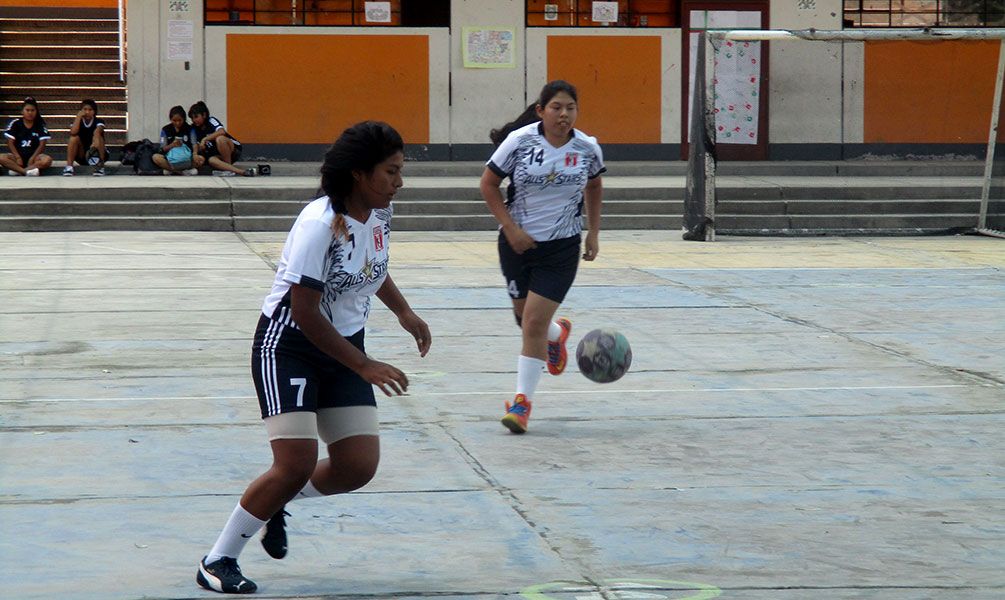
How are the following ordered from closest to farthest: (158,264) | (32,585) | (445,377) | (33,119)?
(32,585), (445,377), (158,264), (33,119)

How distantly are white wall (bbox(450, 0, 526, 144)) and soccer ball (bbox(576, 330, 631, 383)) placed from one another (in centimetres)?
1490

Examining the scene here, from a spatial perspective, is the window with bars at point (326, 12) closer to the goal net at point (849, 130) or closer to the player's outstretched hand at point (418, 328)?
the goal net at point (849, 130)

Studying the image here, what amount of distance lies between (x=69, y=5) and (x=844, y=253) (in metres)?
15.2

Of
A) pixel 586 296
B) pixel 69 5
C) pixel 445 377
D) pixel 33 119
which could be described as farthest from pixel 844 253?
pixel 69 5

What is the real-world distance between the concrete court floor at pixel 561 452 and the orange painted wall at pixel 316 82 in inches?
361

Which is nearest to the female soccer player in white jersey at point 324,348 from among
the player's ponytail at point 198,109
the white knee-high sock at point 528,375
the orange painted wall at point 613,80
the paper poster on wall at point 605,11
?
the white knee-high sock at point 528,375

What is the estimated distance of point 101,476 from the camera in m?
6.43

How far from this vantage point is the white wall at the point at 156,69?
21641 mm

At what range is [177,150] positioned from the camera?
67.1ft

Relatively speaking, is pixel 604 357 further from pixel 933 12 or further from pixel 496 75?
pixel 933 12

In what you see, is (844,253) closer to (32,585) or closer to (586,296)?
(586,296)

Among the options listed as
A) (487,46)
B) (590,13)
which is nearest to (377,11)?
(487,46)

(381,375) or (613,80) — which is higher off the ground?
(613,80)

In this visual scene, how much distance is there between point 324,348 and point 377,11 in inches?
707
